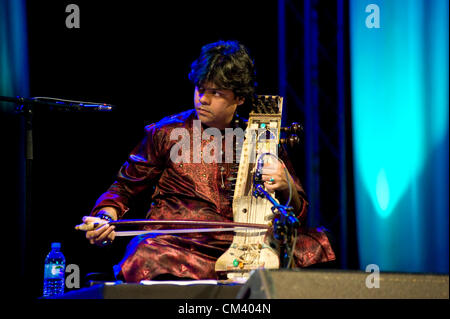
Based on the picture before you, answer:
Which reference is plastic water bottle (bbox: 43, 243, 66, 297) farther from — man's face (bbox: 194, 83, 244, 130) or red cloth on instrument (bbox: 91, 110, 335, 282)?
man's face (bbox: 194, 83, 244, 130)

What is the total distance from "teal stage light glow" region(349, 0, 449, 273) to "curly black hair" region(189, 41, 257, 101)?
2.61 m

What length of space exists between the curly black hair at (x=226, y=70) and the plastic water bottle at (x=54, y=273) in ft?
6.35

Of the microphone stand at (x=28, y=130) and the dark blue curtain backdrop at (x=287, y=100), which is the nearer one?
the microphone stand at (x=28, y=130)

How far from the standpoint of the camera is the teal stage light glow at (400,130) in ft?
17.5

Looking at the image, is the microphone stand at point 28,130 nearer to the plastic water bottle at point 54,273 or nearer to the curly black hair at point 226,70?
the curly black hair at point 226,70

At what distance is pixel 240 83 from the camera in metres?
3.05

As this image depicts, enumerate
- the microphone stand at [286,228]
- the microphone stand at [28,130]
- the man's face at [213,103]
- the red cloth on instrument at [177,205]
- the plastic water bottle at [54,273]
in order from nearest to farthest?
the microphone stand at [286,228] → the red cloth on instrument at [177,205] → the microphone stand at [28,130] → the man's face at [213,103] → the plastic water bottle at [54,273]

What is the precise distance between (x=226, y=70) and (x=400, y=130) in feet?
9.85

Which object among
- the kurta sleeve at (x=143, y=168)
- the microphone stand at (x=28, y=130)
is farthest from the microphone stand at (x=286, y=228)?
the microphone stand at (x=28, y=130)

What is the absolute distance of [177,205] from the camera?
3086mm

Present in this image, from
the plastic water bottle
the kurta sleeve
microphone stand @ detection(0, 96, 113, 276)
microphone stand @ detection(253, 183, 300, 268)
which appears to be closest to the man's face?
the kurta sleeve

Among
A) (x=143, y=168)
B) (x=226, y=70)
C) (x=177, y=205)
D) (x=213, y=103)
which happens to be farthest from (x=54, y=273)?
(x=226, y=70)

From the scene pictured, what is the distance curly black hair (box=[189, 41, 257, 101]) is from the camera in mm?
3033
